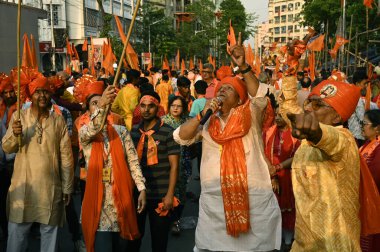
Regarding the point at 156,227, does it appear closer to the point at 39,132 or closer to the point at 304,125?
the point at 39,132

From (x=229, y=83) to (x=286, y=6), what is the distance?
167 metres

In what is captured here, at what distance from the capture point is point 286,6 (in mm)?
164000

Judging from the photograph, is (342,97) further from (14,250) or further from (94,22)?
(94,22)

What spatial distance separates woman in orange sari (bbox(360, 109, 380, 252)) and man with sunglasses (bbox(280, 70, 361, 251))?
76 centimetres

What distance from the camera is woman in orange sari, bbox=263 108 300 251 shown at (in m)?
5.60

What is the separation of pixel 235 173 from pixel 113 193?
1.17m

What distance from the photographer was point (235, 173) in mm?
3801

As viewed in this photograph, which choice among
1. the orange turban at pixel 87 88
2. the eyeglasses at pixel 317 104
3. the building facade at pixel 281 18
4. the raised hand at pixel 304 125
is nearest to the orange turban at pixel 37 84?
the orange turban at pixel 87 88

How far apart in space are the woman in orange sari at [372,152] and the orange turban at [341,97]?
111 centimetres

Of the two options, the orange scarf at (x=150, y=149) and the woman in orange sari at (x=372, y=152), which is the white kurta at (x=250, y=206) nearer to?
the woman in orange sari at (x=372, y=152)

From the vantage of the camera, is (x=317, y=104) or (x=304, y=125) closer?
(x=304, y=125)

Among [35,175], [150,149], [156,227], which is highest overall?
[150,149]

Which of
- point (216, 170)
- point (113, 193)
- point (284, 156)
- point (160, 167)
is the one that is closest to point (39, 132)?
point (113, 193)

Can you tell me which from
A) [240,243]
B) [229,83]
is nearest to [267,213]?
[240,243]
